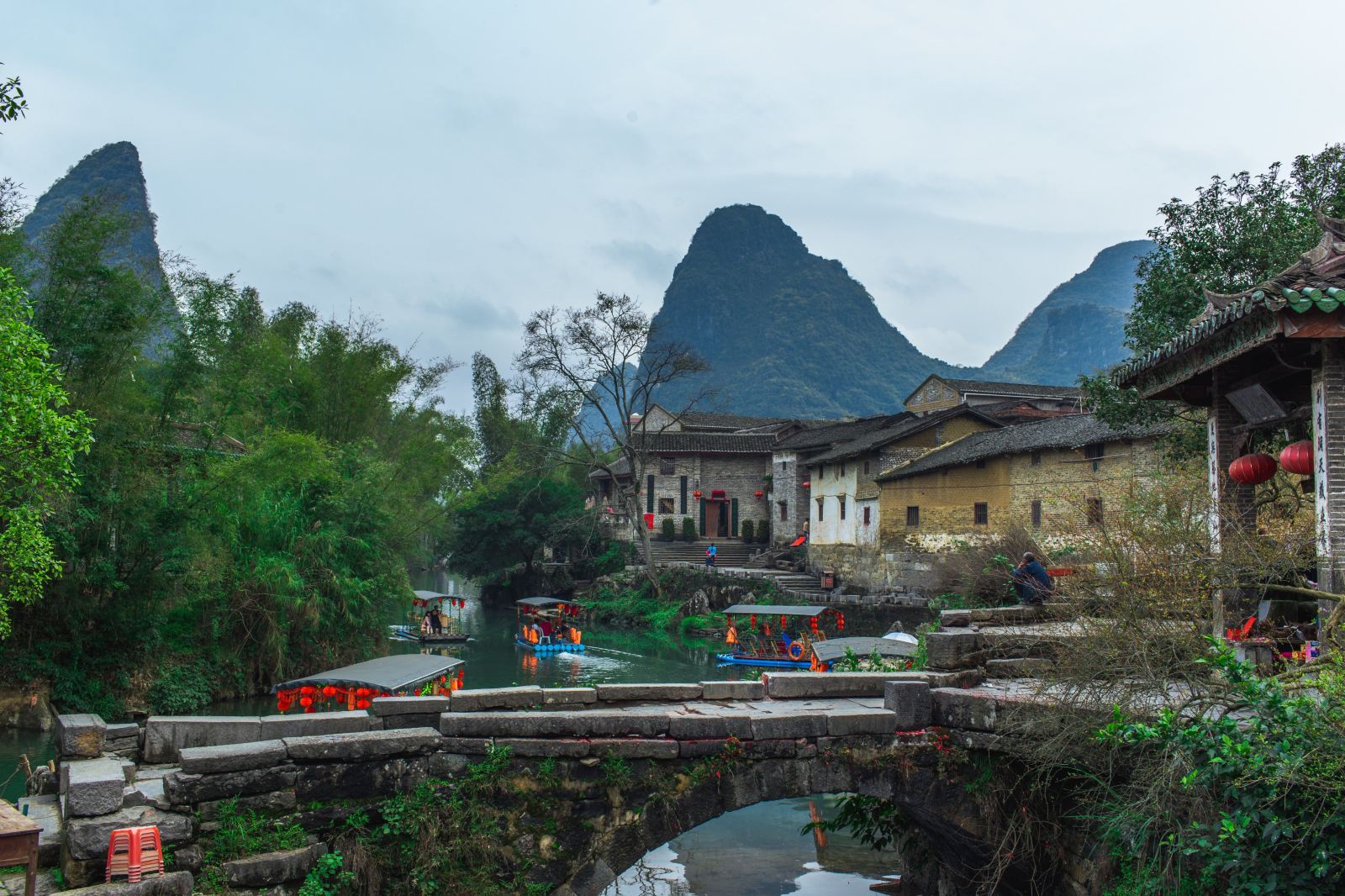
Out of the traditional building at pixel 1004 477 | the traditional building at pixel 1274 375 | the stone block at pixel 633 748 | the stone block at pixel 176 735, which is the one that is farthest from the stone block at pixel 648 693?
the traditional building at pixel 1004 477

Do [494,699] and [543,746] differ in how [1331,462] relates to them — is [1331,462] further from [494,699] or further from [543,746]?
[494,699]

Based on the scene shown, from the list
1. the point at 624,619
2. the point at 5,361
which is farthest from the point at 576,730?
the point at 624,619

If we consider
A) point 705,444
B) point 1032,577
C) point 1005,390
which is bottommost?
point 1032,577

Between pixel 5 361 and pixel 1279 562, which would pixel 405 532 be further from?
pixel 1279 562

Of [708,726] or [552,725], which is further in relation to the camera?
[708,726]

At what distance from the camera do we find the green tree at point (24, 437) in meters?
10.5

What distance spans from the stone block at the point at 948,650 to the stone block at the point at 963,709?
0.56m

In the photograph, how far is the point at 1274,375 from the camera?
9.27 meters

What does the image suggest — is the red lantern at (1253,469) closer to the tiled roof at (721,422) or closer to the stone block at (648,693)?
the stone block at (648,693)

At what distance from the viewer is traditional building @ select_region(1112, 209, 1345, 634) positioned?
755cm

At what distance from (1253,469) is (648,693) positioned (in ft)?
20.4

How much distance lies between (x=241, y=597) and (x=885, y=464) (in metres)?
22.9

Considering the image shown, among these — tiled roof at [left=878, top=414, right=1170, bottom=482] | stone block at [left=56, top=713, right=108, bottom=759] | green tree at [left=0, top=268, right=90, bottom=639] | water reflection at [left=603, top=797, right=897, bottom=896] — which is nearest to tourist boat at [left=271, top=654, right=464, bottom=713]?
water reflection at [left=603, top=797, right=897, bottom=896]

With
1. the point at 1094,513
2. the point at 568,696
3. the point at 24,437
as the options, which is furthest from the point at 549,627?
the point at 1094,513
